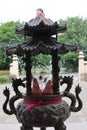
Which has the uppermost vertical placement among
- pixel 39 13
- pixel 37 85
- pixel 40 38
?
pixel 39 13

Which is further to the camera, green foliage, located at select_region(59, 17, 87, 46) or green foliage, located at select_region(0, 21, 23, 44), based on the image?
green foliage, located at select_region(59, 17, 87, 46)

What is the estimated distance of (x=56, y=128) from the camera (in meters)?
5.70

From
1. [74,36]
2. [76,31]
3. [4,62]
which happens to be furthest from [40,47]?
[76,31]

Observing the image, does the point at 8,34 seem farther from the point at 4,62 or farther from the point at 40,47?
the point at 40,47

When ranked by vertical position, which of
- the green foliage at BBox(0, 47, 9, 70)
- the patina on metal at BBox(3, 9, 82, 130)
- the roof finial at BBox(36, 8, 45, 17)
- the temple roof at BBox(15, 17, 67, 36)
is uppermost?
the roof finial at BBox(36, 8, 45, 17)

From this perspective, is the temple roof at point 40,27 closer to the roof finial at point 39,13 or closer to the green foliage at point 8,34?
the roof finial at point 39,13

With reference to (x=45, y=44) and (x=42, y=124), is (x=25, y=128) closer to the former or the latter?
(x=42, y=124)

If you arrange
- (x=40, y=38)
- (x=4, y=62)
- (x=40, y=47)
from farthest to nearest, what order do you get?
(x=4, y=62), (x=40, y=38), (x=40, y=47)

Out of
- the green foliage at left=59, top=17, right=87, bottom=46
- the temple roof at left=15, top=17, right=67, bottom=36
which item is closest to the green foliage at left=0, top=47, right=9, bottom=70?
the green foliage at left=59, top=17, right=87, bottom=46

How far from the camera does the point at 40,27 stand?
5406 millimetres

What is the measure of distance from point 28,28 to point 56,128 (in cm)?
157

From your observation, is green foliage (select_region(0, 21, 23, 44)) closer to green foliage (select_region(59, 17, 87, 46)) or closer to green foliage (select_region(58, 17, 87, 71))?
green foliage (select_region(58, 17, 87, 71))

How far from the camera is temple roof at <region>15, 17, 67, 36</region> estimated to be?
5398 mm

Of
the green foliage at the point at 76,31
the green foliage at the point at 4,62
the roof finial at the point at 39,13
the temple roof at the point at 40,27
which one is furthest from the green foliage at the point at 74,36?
the temple roof at the point at 40,27
